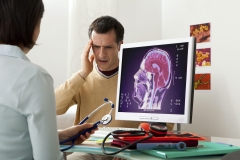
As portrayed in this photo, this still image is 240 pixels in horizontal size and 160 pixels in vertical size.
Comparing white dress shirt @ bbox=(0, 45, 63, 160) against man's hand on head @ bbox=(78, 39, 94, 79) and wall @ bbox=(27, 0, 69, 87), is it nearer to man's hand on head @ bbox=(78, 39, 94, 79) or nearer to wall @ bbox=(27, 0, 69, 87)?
man's hand on head @ bbox=(78, 39, 94, 79)

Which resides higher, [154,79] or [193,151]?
[154,79]

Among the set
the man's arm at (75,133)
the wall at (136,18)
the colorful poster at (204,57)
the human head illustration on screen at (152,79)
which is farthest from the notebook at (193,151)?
the wall at (136,18)

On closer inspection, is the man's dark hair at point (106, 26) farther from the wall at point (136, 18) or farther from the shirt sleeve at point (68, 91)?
the wall at point (136, 18)

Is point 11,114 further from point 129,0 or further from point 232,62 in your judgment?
point 129,0

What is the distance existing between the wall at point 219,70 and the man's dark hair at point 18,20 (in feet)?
4.24

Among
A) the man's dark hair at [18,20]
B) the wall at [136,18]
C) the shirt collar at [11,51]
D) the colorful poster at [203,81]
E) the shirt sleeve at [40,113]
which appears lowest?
the shirt sleeve at [40,113]

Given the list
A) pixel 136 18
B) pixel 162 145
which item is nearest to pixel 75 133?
pixel 162 145

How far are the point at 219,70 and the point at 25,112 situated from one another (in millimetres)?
1435

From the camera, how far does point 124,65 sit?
1.70 metres

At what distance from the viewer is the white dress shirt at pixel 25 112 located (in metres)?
0.86

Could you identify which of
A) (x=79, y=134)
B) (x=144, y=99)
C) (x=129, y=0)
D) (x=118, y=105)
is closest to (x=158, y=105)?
(x=144, y=99)

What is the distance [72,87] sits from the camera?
1.96 m

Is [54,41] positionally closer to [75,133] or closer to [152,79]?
[152,79]

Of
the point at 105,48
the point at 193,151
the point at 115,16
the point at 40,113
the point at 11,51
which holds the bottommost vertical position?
the point at 193,151
